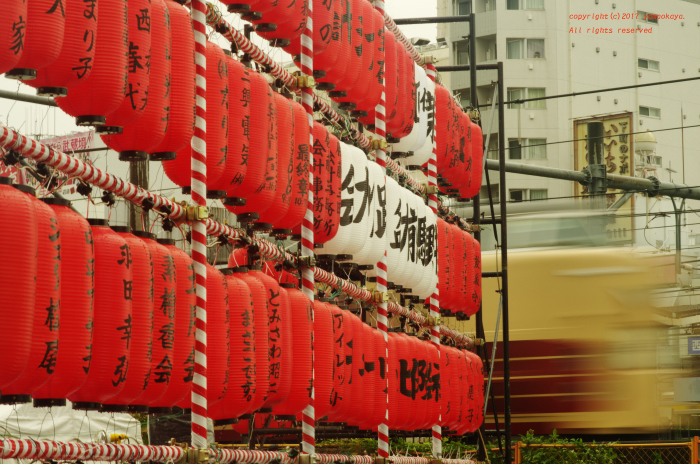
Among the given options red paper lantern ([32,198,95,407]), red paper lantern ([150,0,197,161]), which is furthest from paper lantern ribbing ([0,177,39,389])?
red paper lantern ([150,0,197,161])

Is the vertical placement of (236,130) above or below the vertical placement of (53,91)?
above

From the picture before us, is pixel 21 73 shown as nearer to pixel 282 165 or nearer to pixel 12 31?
pixel 12 31

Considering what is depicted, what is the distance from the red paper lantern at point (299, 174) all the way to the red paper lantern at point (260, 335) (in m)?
0.64

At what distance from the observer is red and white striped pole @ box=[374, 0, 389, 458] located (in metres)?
7.28

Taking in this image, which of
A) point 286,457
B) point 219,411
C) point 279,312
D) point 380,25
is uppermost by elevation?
point 380,25

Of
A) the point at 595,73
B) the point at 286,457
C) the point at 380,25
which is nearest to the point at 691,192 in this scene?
the point at 595,73

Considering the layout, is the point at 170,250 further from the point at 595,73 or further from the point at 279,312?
the point at 595,73

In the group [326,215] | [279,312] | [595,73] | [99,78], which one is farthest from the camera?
[595,73]

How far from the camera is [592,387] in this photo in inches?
637

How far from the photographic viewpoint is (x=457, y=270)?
33.5 feet

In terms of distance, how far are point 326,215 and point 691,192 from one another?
18.6m

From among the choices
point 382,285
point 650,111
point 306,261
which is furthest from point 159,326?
point 650,111

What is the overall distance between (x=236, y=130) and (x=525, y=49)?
31.8 meters

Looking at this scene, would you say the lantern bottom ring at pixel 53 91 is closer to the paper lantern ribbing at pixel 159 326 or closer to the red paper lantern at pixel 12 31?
the red paper lantern at pixel 12 31
